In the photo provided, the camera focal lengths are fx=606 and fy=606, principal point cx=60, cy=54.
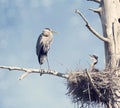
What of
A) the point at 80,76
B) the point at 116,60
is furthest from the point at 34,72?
the point at 116,60

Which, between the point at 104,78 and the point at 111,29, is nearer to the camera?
the point at 104,78

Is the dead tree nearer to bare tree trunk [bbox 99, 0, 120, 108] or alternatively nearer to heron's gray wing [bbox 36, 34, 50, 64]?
bare tree trunk [bbox 99, 0, 120, 108]

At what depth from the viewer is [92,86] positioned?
A: 1063cm

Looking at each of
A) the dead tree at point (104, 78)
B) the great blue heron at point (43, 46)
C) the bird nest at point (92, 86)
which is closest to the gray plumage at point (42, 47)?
the great blue heron at point (43, 46)

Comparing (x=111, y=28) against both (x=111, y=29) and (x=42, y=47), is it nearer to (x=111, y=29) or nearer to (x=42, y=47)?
(x=111, y=29)

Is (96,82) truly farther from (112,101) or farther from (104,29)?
(104,29)

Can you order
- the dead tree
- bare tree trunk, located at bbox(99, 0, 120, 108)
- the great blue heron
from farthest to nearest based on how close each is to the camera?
1. the great blue heron
2. bare tree trunk, located at bbox(99, 0, 120, 108)
3. the dead tree

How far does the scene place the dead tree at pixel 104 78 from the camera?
1075cm

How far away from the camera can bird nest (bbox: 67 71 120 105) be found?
1078 centimetres

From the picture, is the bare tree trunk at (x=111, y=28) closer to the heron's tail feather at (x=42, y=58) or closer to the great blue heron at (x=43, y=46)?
the great blue heron at (x=43, y=46)

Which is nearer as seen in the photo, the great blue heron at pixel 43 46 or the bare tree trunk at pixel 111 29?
the bare tree trunk at pixel 111 29

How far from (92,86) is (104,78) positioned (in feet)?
1.19

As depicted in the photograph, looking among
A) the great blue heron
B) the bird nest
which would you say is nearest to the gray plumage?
the great blue heron

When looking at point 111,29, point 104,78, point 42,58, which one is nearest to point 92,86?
point 104,78
